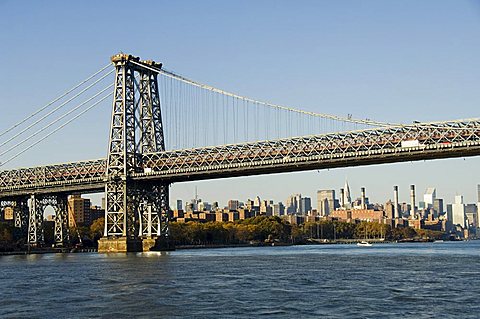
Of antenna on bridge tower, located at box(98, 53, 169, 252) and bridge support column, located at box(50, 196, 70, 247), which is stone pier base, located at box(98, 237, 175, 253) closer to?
antenna on bridge tower, located at box(98, 53, 169, 252)

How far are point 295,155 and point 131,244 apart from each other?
2326cm

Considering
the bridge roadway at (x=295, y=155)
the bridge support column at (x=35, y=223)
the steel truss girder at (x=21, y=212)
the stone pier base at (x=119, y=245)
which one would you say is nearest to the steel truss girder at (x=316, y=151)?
the bridge roadway at (x=295, y=155)

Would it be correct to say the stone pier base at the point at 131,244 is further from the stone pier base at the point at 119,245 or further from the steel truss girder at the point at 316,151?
the steel truss girder at the point at 316,151

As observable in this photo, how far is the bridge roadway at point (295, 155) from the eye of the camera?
84.2m

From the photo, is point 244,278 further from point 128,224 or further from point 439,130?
point 128,224

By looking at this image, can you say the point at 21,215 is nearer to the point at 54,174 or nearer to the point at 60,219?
the point at 60,219

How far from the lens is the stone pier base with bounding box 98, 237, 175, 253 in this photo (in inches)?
3925

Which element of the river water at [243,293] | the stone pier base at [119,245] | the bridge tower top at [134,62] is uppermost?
the bridge tower top at [134,62]

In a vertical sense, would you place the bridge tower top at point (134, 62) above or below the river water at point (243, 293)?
above

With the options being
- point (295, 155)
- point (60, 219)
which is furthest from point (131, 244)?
point (60, 219)

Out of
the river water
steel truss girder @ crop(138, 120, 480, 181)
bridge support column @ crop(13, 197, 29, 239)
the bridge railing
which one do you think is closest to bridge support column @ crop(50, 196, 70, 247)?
the bridge railing

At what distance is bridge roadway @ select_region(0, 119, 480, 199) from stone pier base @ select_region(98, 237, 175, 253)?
25.5 ft

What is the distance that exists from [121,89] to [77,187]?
15.8 metres

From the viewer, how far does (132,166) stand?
102 m
